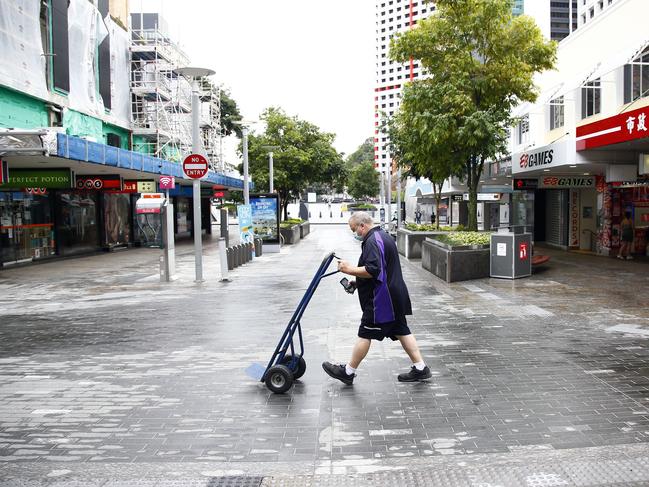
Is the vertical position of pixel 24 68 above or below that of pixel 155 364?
above

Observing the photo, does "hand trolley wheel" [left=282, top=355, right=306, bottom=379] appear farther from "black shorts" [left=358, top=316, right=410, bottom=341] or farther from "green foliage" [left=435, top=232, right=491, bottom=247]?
"green foliage" [left=435, top=232, right=491, bottom=247]

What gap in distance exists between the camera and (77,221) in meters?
25.5

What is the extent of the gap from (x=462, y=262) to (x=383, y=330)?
9.16 meters

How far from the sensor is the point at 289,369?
5988 mm

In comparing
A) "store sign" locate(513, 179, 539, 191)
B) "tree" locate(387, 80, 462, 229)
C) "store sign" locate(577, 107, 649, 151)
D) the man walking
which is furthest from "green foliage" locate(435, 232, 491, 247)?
the man walking

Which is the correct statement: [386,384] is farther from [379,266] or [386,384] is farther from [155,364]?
[155,364]

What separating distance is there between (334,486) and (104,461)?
5.47 feet

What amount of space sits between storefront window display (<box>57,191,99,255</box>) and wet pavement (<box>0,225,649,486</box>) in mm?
14012

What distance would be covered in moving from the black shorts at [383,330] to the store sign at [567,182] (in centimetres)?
1788

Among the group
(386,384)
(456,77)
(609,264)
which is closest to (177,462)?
(386,384)

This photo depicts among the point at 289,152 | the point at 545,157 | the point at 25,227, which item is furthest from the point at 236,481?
the point at 289,152

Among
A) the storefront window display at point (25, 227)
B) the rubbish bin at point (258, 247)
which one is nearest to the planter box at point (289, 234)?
the rubbish bin at point (258, 247)

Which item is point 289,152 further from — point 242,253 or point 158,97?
point 242,253

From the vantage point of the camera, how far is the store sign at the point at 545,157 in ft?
60.5
